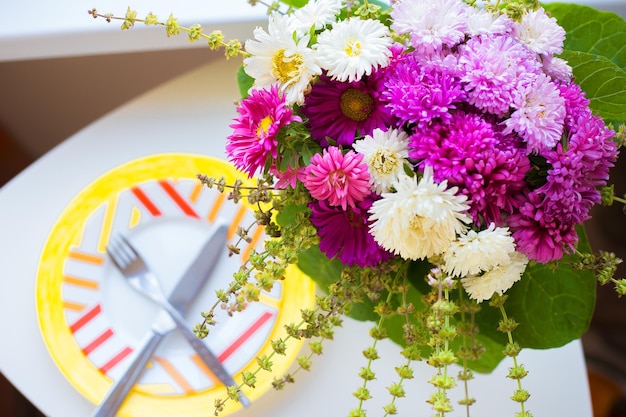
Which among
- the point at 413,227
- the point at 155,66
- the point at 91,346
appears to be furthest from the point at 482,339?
the point at 155,66

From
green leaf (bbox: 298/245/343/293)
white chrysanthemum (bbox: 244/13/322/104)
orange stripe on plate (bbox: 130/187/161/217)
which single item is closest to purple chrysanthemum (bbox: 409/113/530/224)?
white chrysanthemum (bbox: 244/13/322/104)

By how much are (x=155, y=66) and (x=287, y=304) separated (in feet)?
3.04

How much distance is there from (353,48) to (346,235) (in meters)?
0.16

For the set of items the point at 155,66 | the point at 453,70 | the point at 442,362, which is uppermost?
the point at 155,66

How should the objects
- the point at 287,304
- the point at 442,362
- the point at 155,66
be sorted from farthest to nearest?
the point at 155,66 < the point at 287,304 < the point at 442,362

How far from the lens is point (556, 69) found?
1.93ft

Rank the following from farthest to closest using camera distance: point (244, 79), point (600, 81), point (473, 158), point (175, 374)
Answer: point (175, 374)
point (244, 79)
point (600, 81)
point (473, 158)

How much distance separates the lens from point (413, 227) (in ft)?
1.71

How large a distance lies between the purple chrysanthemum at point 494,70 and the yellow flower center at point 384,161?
3.0 inches

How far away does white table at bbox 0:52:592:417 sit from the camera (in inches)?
34.1

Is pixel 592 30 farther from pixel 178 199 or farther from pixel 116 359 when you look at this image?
pixel 116 359

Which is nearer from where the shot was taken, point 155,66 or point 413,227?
point 413,227

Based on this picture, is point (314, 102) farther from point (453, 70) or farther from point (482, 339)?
point (482, 339)

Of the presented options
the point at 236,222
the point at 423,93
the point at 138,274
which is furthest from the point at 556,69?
the point at 138,274
